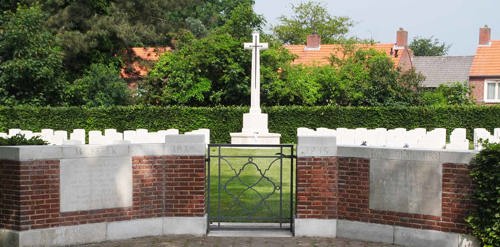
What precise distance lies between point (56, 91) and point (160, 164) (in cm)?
2327

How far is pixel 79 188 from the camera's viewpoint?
28.2 feet

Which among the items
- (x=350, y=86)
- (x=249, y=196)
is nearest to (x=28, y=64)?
(x=350, y=86)

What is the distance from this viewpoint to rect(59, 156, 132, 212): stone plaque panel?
851cm

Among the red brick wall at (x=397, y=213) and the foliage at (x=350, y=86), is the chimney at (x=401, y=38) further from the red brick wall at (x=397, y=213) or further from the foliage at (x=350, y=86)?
the red brick wall at (x=397, y=213)

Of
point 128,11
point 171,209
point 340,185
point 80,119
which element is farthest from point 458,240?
point 128,11

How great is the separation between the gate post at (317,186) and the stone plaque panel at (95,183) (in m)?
2.37

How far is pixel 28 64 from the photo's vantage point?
29.3 meters

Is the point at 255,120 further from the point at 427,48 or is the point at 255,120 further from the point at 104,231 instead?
the point at 427,48

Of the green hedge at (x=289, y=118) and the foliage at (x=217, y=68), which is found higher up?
the foliage at (x=217, y=68)

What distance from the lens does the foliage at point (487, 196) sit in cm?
755

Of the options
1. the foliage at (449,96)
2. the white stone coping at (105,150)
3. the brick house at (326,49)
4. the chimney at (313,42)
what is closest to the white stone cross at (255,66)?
the foliage at (449,96)

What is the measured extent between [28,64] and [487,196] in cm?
2537

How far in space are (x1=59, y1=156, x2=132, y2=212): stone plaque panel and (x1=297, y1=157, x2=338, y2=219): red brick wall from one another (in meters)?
2.37

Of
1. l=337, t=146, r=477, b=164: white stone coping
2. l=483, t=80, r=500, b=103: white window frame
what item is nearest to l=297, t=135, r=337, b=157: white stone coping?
l=337, t=146, r=477, b=164: white stone coping
